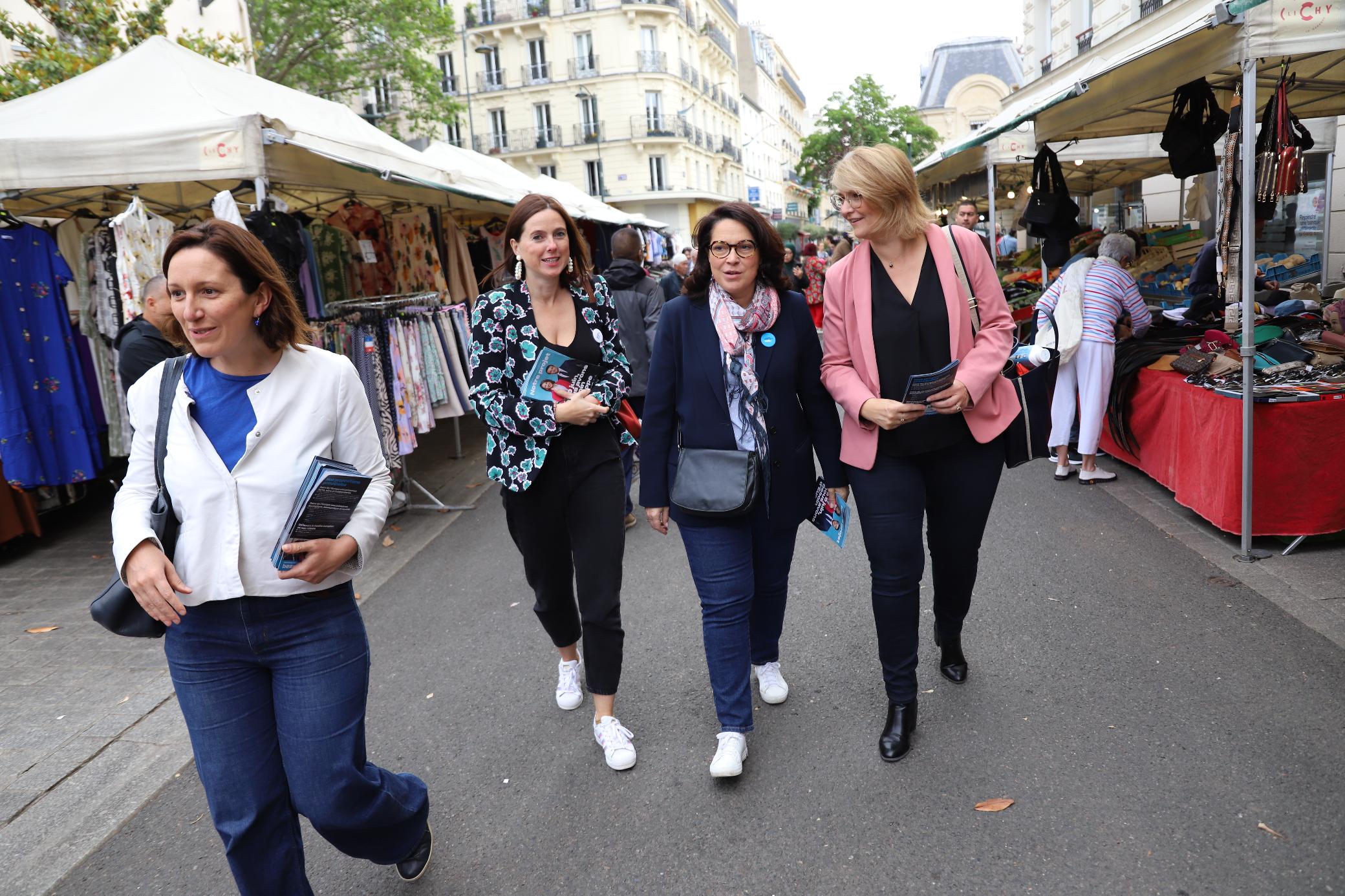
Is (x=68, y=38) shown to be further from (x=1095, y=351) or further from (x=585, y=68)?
(x=585, y=68)

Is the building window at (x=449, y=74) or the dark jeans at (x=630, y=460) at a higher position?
the building window at (x=449, y=74)

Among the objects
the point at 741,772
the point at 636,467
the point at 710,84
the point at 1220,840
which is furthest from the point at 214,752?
the point at 710,84

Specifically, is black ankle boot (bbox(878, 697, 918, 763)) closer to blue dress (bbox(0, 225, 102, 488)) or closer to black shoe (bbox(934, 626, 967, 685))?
black shoe (bbox(934, 626, 967, 685))

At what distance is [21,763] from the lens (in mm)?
3656

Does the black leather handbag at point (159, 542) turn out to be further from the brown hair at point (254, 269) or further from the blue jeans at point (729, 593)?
the blue jeans at point (729, 593)

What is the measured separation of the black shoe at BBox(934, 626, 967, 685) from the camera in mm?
3650

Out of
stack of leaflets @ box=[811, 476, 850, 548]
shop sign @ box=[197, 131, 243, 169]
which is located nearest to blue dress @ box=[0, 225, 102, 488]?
shop sign @ box=[197, 131, 243, 169]

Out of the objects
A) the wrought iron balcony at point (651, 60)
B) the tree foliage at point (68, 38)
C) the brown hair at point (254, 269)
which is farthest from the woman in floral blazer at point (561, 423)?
the wrought iron balcony at point (651, 60)

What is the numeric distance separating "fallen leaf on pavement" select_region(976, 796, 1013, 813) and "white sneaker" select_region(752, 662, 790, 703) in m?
0.95

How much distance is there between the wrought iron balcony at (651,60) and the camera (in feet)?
154

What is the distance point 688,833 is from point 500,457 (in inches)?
55.7

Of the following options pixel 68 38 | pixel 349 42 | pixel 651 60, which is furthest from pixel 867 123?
pixel 68 38

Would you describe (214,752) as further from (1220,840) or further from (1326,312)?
(1326,312)

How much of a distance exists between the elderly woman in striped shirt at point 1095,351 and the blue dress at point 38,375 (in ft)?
23.0
